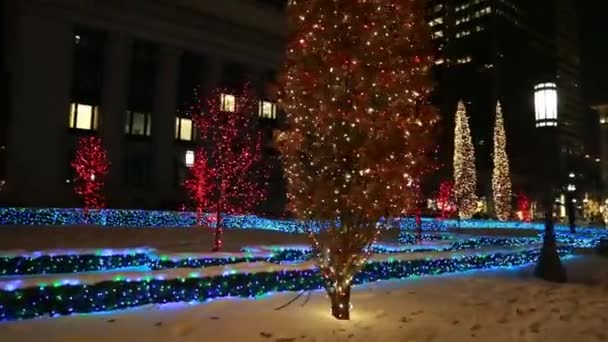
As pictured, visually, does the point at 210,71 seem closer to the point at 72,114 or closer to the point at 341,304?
the point at 72,114

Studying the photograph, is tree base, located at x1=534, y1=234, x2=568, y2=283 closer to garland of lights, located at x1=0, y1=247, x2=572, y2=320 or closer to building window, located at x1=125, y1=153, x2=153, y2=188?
garland of lights, located at x1=0, y1=247, x2=572, y2=320

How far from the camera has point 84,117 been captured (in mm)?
39750

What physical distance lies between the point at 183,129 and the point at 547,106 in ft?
115

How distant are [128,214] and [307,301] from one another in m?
20.7

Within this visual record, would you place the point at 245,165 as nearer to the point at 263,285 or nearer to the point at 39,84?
the point at 263,285

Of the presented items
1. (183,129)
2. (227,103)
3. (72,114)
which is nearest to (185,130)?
(183,129)

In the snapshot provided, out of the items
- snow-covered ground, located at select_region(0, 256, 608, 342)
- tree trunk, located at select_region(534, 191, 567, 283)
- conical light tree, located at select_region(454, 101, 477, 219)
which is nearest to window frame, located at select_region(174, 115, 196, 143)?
conical light tree, located at select_region(454, 101, 477, 219)

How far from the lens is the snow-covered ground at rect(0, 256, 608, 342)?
7.98 metres

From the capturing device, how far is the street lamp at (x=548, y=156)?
1410 cm

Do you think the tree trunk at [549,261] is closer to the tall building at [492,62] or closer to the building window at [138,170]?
the building window at [138,170]

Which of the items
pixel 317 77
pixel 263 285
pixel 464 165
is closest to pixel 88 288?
pixel 263 285

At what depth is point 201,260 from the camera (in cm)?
1387

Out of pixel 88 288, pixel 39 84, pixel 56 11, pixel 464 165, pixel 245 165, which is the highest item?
pixel 56 11

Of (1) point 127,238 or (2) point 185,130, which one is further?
(2) point 185,130
